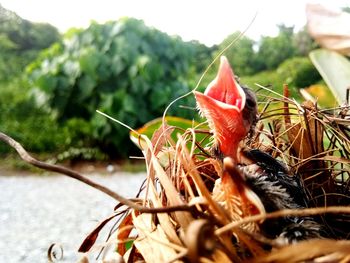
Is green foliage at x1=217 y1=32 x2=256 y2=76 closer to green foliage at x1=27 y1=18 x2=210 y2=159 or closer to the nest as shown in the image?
green foliage at x1=27 y1=18 x2=210 y2=159

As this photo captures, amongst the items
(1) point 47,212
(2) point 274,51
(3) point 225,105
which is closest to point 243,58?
(2) point 274,51

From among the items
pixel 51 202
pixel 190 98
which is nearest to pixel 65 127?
pixel 190 98

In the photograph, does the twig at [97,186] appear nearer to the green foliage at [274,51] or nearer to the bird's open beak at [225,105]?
the bird's open beak at [225,105]

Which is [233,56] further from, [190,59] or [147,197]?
[147,197]

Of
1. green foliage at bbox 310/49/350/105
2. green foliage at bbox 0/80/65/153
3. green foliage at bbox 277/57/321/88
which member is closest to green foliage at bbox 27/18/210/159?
green foliage at bbox 0/80/65/153

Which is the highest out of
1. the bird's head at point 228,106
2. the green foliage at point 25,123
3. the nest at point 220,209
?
the bird's head at point 228,106

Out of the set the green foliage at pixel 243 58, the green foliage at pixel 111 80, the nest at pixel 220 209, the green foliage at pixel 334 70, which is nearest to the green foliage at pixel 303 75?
the green foliage at pixel 334 70

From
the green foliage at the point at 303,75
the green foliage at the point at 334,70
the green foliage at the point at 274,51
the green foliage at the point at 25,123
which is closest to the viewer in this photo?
the green foliage at the point at 334,70
